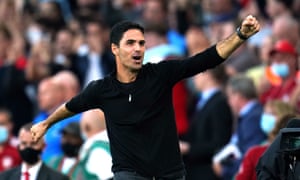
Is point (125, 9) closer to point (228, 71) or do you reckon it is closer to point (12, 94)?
point (12, 94)

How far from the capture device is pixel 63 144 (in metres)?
12.5

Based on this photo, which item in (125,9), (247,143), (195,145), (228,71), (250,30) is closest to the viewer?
(250,30)

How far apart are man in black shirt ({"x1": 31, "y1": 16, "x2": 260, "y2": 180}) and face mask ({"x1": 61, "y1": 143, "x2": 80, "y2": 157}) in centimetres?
342

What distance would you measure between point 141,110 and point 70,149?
12.2 feet

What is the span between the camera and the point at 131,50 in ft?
28.9

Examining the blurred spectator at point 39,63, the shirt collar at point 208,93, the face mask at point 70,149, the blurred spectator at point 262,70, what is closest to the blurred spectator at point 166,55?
the shirt collar at point 208,93

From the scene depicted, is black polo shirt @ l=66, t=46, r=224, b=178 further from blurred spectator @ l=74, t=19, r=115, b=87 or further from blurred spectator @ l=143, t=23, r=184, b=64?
blurred spectator @ l=74, t=19, r=115, b=87

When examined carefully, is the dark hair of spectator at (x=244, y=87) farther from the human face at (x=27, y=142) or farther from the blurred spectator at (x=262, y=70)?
the human face at (x=27, y=142)

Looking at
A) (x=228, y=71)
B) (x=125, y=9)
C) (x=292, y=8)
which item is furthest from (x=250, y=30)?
(x=125, y=9)

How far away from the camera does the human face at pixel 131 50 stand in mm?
8797

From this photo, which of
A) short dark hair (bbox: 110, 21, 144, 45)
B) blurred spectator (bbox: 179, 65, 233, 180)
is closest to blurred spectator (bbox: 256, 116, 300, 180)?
short dark hair (bbox: 110, 21, 144, 45)

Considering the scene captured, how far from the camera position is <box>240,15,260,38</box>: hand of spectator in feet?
27.0

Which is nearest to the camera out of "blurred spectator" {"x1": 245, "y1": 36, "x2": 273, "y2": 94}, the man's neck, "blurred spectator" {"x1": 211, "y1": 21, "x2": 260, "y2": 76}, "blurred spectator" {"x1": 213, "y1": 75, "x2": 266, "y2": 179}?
the man's neck

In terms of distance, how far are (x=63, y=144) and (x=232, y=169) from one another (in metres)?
1.86
